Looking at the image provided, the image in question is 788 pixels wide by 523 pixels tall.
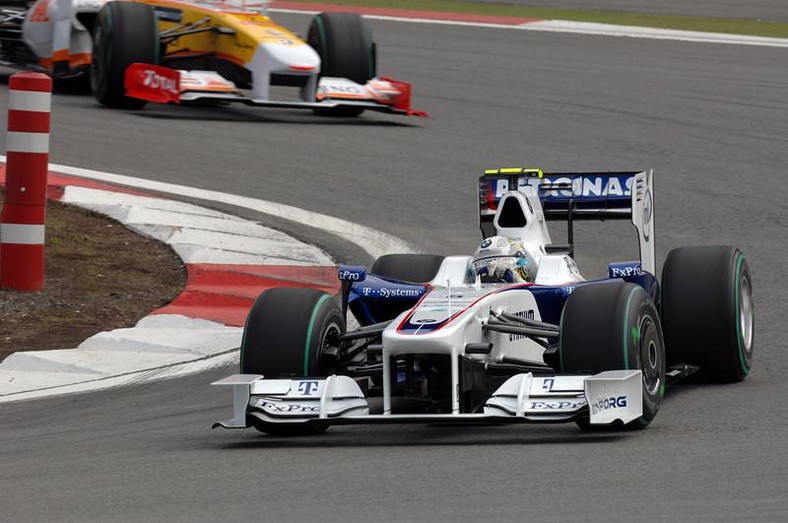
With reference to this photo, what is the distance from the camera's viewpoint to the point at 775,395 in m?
7.59

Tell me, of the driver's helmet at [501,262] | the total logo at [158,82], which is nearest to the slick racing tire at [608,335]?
the driver's helmet at [501,262]

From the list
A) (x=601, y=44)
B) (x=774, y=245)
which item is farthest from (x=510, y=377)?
(x=601, y=44)

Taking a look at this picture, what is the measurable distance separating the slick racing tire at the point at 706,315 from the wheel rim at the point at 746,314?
0.06 meters

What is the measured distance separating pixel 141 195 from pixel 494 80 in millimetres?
8188

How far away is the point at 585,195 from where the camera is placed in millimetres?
8789

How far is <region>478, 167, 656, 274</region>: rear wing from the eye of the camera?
28.2 feet

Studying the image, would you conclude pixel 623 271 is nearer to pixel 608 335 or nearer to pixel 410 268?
pixel 608 335

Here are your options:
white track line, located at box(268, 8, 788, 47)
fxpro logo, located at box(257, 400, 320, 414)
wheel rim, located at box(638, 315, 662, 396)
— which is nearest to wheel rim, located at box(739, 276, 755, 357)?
wheel rim, located at box(638, 315, 662, 396)

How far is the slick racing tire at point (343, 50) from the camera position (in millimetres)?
17078

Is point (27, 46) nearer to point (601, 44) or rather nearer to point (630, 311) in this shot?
point (601, 44)

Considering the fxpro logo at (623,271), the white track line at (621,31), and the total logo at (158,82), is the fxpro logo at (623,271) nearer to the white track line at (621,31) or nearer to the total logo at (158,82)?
the total logo at (158,82)

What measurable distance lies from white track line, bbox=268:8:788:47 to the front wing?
17390 mm

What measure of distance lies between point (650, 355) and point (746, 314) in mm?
1320

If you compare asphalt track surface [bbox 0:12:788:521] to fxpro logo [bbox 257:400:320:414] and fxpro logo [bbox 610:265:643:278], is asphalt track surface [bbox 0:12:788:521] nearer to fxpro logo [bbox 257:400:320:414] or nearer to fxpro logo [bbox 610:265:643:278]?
fxpro logo [bbox 257:400:320:414]
